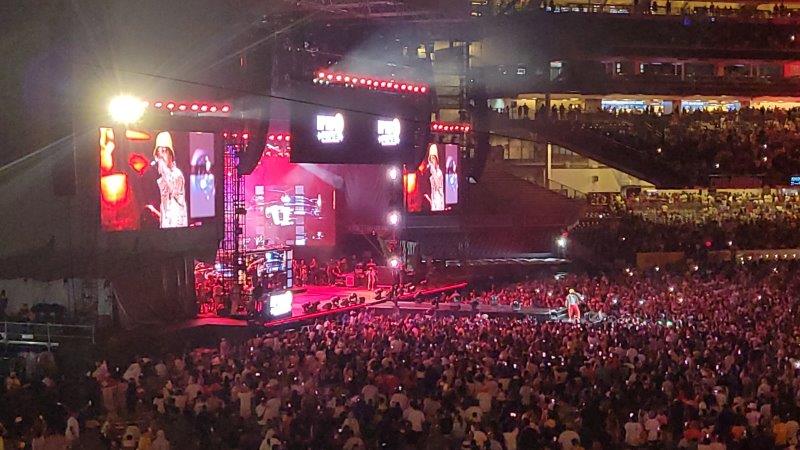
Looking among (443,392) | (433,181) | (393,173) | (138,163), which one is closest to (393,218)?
(393,173)

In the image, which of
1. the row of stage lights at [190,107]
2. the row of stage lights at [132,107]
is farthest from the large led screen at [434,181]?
the row of stage lights at [132,107]

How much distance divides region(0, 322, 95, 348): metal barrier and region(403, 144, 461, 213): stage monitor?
13.5m

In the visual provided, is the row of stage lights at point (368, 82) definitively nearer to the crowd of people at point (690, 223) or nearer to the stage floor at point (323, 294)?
the stage floor at point (323, 294)

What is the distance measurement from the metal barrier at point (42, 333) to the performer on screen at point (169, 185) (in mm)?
3121

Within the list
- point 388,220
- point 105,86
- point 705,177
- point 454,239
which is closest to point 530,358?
point 105,86

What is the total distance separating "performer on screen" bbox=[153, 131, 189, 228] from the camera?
19.7 metres

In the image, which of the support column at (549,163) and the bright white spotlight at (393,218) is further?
the support column at (549,163)

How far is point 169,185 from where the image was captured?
1997 cm

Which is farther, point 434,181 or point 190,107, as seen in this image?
point 434,181

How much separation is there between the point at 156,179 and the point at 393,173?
35.5ft

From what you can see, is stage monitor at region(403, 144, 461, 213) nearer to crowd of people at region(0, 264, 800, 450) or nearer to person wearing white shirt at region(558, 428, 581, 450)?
crowd of people at region(0, 264, 800, 450)

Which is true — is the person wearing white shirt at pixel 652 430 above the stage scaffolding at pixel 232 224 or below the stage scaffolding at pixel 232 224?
below

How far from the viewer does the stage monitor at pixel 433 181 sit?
2958cm

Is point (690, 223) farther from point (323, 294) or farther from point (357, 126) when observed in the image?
point (323, 294)
